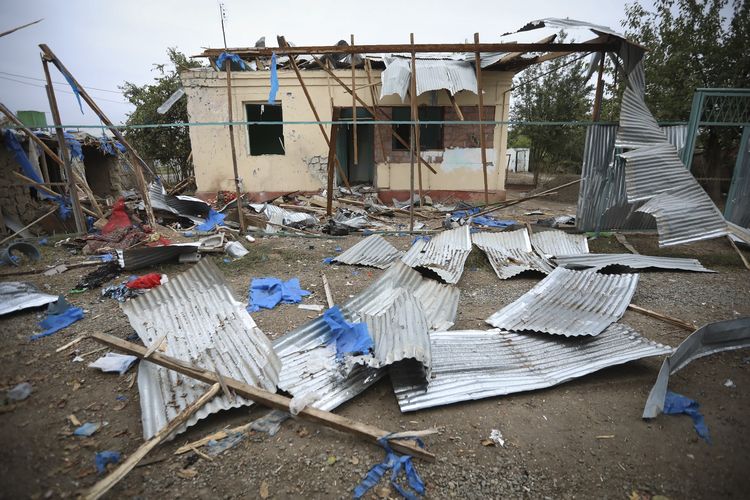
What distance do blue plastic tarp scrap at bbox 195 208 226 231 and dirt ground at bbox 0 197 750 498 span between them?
4111 mm

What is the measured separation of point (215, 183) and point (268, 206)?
2.96 m

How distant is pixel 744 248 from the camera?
5.90m

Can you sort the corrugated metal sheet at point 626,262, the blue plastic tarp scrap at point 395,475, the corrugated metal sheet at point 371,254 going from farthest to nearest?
the corrugated metal sheet at point 371,254 < the corrugated metal sheet at point 626,262 < the blue plastic tarp scrap at point 395,475

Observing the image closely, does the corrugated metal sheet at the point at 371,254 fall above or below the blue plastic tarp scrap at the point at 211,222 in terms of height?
below

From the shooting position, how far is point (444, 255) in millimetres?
5176

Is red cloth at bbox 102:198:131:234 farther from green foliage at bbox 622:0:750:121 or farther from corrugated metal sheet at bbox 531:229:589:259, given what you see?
green foliage at bbox 622:0:750:121

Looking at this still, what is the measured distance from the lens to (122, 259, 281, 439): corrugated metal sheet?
2.37m

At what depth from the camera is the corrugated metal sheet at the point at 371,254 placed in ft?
17.8

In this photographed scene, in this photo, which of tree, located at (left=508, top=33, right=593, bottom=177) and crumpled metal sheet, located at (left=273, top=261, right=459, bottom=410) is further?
tree, located at (left=508, top=33, right=593, bottom=177)

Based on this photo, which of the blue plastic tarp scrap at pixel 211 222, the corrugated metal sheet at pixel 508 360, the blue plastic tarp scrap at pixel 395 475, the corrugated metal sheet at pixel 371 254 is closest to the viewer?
the blue plastic tarp scrap at pixel 395 475

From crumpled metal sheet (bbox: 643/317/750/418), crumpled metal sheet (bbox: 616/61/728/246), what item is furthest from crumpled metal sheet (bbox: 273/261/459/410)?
crumpled metal sheet (bbox: 616/61/728/246)

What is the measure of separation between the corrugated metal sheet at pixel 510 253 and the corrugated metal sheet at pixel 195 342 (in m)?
3.40

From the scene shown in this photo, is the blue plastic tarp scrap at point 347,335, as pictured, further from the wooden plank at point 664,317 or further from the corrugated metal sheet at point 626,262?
the corrugated metal sheet at point 626,262

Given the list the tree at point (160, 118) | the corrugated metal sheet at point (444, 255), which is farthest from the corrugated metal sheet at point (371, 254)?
the tree at point (160, 118)
